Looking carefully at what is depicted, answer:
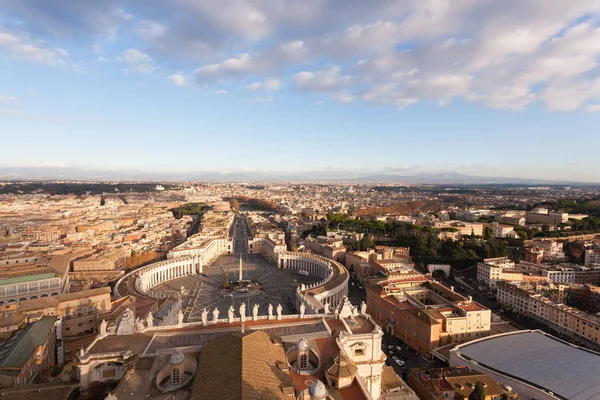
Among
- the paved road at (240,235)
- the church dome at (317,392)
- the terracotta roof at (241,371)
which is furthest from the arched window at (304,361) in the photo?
the paved road at (240,235)

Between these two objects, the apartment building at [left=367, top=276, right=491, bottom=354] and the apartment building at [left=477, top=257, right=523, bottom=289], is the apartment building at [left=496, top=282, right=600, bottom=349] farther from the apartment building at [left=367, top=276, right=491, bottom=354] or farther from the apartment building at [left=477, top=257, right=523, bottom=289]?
the apartment building at [left=367, top=276, right=491, bottom=354]

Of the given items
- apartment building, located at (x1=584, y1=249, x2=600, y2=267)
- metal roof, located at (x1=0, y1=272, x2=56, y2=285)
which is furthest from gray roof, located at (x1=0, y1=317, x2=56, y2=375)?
apartment building, located at (x1=584, y1=249, x2=600, y2=267)

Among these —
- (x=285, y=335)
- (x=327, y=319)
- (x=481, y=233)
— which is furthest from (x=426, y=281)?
(x=481, y=233)

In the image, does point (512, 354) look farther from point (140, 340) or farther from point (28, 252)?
point (28, 252)

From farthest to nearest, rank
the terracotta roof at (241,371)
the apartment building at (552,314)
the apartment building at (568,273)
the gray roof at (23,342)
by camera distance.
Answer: the apartment building at (568,273) < the apartment building at (552,314) < the gray roof at (23,342) < the terracotta roof at (241,371)

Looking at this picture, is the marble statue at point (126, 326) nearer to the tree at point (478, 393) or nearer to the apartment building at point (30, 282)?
the tree at point (478, 393)

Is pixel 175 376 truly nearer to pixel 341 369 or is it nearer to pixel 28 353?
pixel 341 369
